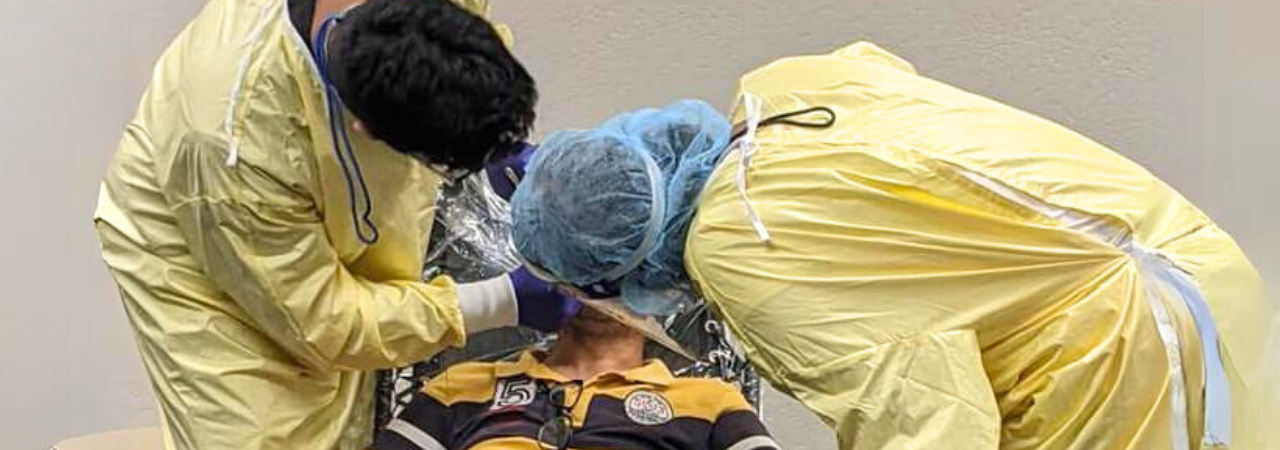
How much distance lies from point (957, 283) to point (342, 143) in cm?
55

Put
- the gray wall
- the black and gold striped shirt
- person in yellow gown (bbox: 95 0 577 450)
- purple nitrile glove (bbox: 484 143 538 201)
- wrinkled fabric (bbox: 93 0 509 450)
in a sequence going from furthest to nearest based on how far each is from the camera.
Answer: the gray wall
the black and gold striped shirt
purple nitrile glove (bbox: 484 143 538 201)
wrinkled fabric (bbox: 93 0 509 450)
person in yellow gown (bbox: 95 0 577 450)

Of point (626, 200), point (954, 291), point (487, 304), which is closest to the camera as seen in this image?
point (954, 291)

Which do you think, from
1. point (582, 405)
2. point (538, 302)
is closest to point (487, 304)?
point (538, 302)

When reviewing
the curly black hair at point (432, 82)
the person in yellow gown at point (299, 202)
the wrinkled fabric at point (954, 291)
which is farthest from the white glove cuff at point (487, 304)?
the wrinkled fabric at point (954, 291)

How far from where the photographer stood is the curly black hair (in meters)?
0.99

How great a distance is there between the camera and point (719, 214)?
95 centimetres

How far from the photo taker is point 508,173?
1409 mm

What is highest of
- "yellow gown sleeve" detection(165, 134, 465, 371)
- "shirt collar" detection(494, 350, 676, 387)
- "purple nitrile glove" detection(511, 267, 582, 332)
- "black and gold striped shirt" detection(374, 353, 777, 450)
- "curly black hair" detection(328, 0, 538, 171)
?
"curly black hair" detection(328, 0, 538, 171)

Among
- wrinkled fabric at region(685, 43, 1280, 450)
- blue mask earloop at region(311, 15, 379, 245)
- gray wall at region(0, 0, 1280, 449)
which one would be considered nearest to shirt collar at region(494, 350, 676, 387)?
blue mask earloop at region(311, 15, 379, 245)

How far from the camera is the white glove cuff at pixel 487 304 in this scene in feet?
4.49

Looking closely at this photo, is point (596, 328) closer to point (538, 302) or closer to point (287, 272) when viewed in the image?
point (538, 302)

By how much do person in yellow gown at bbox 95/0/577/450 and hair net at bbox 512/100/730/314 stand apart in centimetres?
6

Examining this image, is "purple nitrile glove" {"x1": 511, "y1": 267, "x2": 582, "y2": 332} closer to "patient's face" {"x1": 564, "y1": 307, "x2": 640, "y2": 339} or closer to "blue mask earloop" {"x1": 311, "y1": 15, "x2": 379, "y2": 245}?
"patient's face" {"x1": 564, "y1": 307, "x2": 640, "y2": 339}

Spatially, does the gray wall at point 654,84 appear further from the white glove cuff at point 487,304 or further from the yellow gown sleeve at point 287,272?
the yellow gown sleeve at point 287,272
